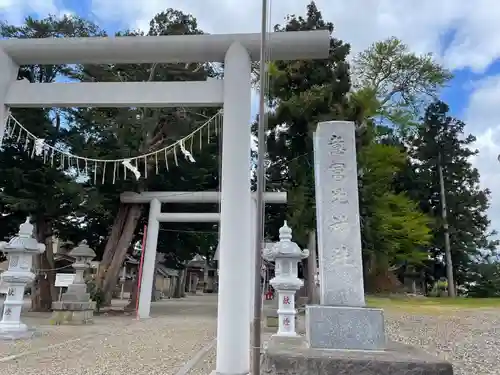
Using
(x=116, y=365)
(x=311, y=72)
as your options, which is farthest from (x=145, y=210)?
(x=116, y=365)

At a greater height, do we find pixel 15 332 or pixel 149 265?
pixel 149 265

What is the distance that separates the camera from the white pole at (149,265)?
37.1 ft

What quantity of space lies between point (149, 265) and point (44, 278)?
3.75m

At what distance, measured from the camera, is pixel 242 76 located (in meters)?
4.52

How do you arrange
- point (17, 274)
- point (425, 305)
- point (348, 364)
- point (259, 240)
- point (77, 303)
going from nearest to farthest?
point (259, 240) < point (348, 364) < point (17, 274) < point (77, 303) < point (425, 305)

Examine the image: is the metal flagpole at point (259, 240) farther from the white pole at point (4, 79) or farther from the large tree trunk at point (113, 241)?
the large tree trunk at point (113, 241)

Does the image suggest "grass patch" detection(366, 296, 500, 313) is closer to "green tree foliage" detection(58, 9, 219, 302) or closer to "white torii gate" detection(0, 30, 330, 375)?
"white torii gate" detection(0, 30, 330, 375)

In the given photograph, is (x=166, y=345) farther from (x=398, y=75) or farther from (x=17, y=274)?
(x=398, y=75)

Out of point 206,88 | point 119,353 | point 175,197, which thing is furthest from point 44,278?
point 206,88

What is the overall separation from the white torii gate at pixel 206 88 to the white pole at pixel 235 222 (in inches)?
0.4

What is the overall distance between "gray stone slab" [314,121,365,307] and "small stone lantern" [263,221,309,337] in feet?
9.64

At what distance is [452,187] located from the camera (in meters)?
23.3

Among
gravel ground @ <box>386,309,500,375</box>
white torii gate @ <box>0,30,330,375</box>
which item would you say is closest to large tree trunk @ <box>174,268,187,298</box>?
gravel ground @ <box>386,309,500,375</box>

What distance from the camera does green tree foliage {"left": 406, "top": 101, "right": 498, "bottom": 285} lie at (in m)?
22.7
